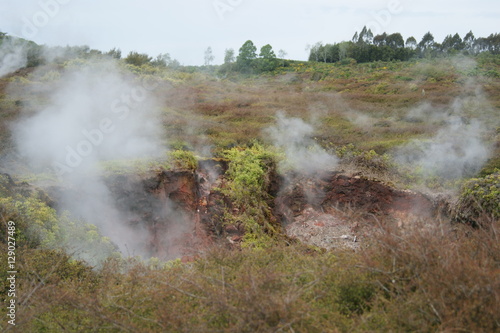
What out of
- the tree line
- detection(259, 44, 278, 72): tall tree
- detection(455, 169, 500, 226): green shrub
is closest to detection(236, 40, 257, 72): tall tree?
detection(259, 44, 278, 72): tall tree

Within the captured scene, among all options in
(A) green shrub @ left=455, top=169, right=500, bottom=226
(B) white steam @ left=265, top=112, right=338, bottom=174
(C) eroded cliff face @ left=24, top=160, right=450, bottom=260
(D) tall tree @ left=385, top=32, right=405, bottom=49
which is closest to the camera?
(A) green shrub @ left=455, top=169, right=500, bottom=226

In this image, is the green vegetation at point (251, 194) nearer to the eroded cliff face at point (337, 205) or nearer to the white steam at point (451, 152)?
the eroded cliff face at point (337, 205)

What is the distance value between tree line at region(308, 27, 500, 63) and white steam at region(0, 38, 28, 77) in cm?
2604

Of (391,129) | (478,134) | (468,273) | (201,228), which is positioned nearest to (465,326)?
(468,273)

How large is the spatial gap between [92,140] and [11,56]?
1361 centimetres

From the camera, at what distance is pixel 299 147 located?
36.6 ft

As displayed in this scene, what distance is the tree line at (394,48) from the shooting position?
118 ft

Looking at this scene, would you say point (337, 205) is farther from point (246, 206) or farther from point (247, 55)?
point (247, 55)

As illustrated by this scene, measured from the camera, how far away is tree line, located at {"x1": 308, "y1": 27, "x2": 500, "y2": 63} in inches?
1411

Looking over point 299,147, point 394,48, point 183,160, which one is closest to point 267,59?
point 394,48

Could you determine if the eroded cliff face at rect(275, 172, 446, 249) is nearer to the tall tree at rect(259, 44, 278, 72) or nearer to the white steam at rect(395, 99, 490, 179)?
the white steam at rect(395, 99, 490, 179)

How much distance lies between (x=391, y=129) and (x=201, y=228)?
24.2 ft

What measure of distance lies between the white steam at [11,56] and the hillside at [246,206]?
2.03 ft

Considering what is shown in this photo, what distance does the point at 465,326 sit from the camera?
3186 millimetres
